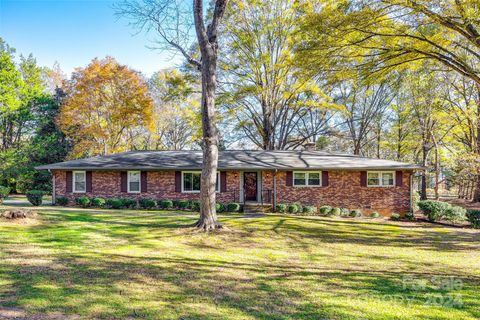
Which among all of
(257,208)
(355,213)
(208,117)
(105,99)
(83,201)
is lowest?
(355,213)

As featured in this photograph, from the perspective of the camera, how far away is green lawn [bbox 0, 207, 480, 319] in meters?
4.24

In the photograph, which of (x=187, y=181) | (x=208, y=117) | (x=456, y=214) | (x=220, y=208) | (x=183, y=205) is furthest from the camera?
(x=187, y=181)

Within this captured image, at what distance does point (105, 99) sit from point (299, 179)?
1653cm

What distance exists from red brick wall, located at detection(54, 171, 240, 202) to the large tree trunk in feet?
26.3

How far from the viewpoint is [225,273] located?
5.99 m

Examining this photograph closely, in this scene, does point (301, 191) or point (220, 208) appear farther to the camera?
point (301, 191)

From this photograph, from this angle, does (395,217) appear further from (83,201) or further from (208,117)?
(83,201)

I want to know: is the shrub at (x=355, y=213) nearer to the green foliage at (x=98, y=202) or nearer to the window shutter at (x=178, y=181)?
the window shutter at (x=178, y=181)

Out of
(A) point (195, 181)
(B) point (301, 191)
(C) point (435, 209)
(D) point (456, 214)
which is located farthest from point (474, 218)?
(A) point (195, 181)

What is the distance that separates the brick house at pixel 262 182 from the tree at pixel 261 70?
21.0 feet

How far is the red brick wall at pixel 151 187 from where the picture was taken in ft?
59.3

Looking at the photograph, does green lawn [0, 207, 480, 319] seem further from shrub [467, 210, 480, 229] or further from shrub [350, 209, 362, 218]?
shrub [350, 209, 362, 218]

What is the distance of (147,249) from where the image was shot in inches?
299

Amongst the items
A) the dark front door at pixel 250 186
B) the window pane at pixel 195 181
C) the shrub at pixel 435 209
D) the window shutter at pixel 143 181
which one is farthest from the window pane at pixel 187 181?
the shrub at pixel 435 209
